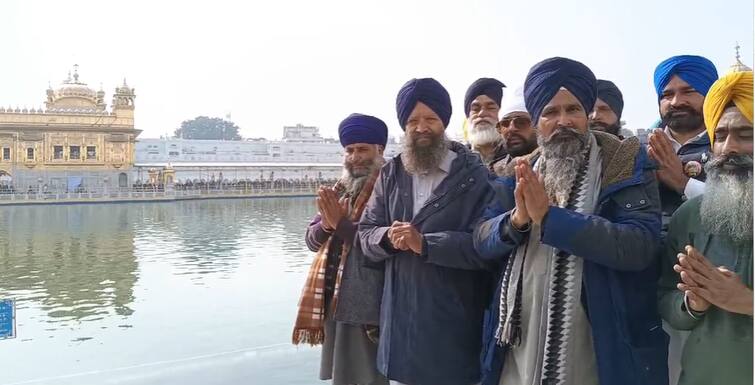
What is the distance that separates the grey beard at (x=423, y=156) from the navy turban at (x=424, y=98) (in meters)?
0.07

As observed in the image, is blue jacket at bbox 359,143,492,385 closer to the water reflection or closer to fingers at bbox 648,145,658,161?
fingers at bbox 648,145,658,161

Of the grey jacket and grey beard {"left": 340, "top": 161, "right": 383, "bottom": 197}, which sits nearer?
the grey jacket

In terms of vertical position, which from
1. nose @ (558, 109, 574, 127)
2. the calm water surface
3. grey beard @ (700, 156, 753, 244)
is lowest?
the calm water surface

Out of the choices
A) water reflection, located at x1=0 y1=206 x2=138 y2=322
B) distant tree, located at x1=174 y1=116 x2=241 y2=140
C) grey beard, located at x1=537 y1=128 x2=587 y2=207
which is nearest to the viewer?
grey beard, located at x1=537 y1=128 x2=587 y2=207

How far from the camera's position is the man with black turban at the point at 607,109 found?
1654mm

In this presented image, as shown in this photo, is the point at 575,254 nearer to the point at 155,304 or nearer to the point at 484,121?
the point at 484,121

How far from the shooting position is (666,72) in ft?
4.75

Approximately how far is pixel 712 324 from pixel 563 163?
36 cm

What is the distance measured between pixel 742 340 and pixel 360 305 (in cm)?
90

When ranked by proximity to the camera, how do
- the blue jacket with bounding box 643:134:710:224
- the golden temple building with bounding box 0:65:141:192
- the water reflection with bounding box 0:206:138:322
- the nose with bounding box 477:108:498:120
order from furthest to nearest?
the golden temple building with bounding box 0:65:141:192 → the water reflection with bounding box 0:206:138:322 → the nose with bounding box 477:108:498:120 → the blue jacket with bounding box 643:134:710:224

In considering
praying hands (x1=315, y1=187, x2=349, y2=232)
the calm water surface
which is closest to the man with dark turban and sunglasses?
praying hands (x1=315, y1=187, x2=349, y2=232)

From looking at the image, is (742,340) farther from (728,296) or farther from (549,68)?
(549,68)

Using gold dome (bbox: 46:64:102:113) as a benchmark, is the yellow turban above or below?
below

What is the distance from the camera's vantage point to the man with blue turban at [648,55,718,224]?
4.23 ft
